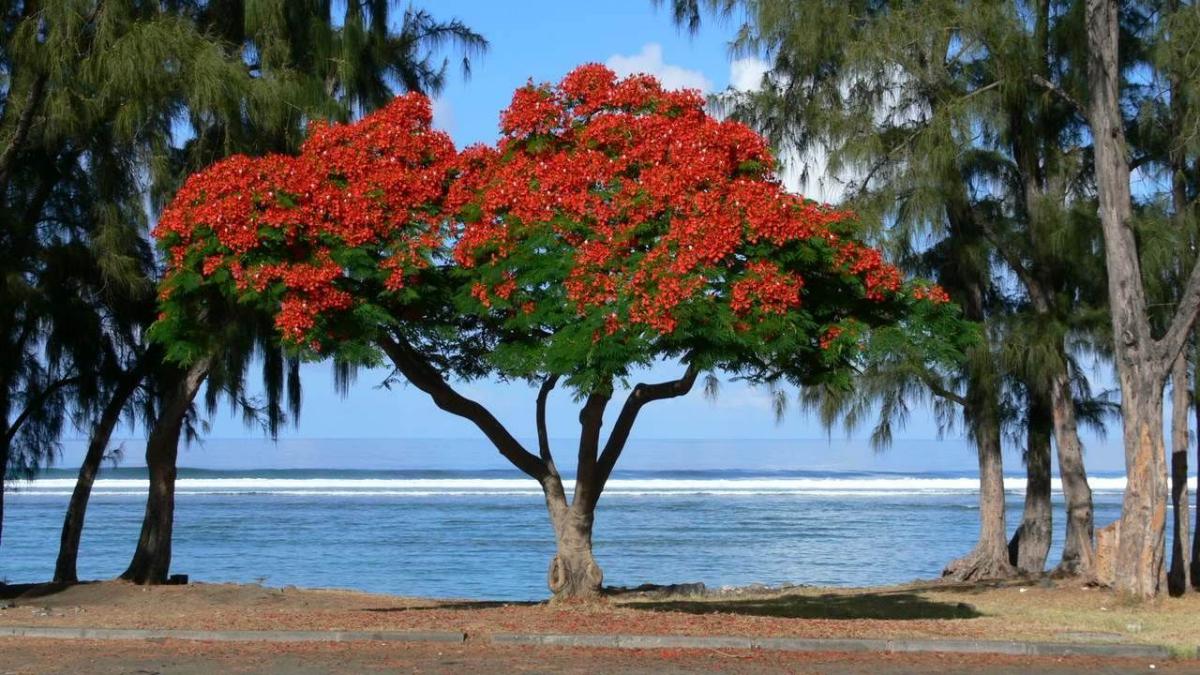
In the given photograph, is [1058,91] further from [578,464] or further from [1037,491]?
[578,464]

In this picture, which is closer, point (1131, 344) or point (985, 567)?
point (1131, 344)

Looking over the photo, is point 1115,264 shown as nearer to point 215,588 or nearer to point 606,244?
point 606,244

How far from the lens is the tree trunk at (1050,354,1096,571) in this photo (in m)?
20.0

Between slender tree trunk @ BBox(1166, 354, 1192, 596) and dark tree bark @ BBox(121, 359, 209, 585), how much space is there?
13313mm

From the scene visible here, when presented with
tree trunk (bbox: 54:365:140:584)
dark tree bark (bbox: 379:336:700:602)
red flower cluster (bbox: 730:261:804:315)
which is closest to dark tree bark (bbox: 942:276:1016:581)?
dark tree bark (bbox: 379:336:700:602)

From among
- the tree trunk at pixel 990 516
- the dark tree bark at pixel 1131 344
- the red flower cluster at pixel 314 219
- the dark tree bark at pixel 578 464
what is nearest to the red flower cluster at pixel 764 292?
the dark tree bark at pixel 578 464

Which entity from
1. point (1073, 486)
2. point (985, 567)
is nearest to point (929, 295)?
point (1073, 486)

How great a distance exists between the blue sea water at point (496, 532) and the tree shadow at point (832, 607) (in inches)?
317

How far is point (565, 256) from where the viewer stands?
12766 millimetres

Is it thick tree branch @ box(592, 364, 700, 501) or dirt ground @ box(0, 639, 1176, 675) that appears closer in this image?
dirt ground @ box(0, 639, 1176, 675)

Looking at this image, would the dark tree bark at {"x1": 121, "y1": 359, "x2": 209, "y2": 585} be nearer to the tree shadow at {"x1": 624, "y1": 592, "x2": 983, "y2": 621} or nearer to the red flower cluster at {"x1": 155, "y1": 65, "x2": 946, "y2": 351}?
the red flower cluster at {"x1": 155, "y1": 65, "x2": 946, "y2": 351}

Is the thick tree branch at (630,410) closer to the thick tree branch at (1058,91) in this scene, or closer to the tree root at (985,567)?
the thick tree branch at (1058,91)

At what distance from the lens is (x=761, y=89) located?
21.3 m

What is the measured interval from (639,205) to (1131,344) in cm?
724
